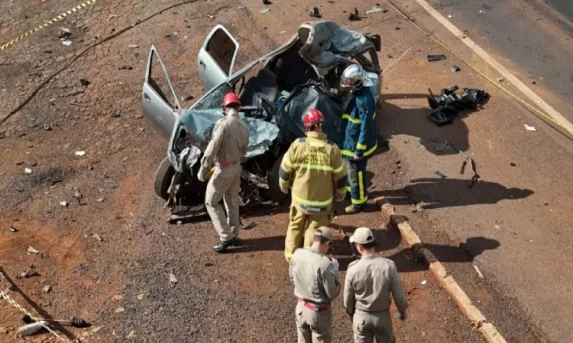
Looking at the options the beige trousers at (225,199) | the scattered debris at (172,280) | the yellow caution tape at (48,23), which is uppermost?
the beige trousers at (225,199)

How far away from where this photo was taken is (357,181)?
30.0ft

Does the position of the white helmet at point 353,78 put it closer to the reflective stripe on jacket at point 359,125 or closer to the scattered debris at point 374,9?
the reflective stripe on jacket at point 359,125

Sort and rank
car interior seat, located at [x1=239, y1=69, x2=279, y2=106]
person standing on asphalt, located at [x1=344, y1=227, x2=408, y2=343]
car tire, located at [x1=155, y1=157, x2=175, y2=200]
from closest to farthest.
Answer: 1. person standing on asphalt, located at [x1=344, y1=227, x2=408, y2=343]
2. car tire, located at [x1=155, y1=157, x2=175, y2=200]
3. car interior seat, located at [x1=239, y1=69, x2=279, y2=106]

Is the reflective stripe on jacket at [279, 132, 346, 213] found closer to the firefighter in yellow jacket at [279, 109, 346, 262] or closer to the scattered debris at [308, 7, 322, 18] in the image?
the firefighter in yellow jacket at [279, 109, 346, 262]

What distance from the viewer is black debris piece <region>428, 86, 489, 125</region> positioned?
1103cm

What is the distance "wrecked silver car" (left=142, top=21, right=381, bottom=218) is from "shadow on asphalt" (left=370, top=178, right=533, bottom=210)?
3.98ft

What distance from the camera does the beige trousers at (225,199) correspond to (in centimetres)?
837

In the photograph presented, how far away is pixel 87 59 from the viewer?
13.1 m

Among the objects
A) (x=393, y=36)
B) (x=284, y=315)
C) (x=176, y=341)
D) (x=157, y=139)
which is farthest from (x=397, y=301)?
(x=393, y=36)

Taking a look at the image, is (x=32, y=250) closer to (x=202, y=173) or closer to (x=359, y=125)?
(x=202, y=173)

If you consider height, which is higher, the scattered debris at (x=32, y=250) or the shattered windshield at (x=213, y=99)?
the shattered windshield at (x=213, y=99)

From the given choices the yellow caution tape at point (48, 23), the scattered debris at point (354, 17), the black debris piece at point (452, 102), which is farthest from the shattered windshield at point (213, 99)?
the yellow caution tape at point (48, 23)

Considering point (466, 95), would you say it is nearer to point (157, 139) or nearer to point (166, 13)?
point (157, 139)

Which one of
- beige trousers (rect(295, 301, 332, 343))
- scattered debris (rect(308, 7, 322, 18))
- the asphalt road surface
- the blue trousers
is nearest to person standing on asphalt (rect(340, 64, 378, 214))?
the blue trousers
